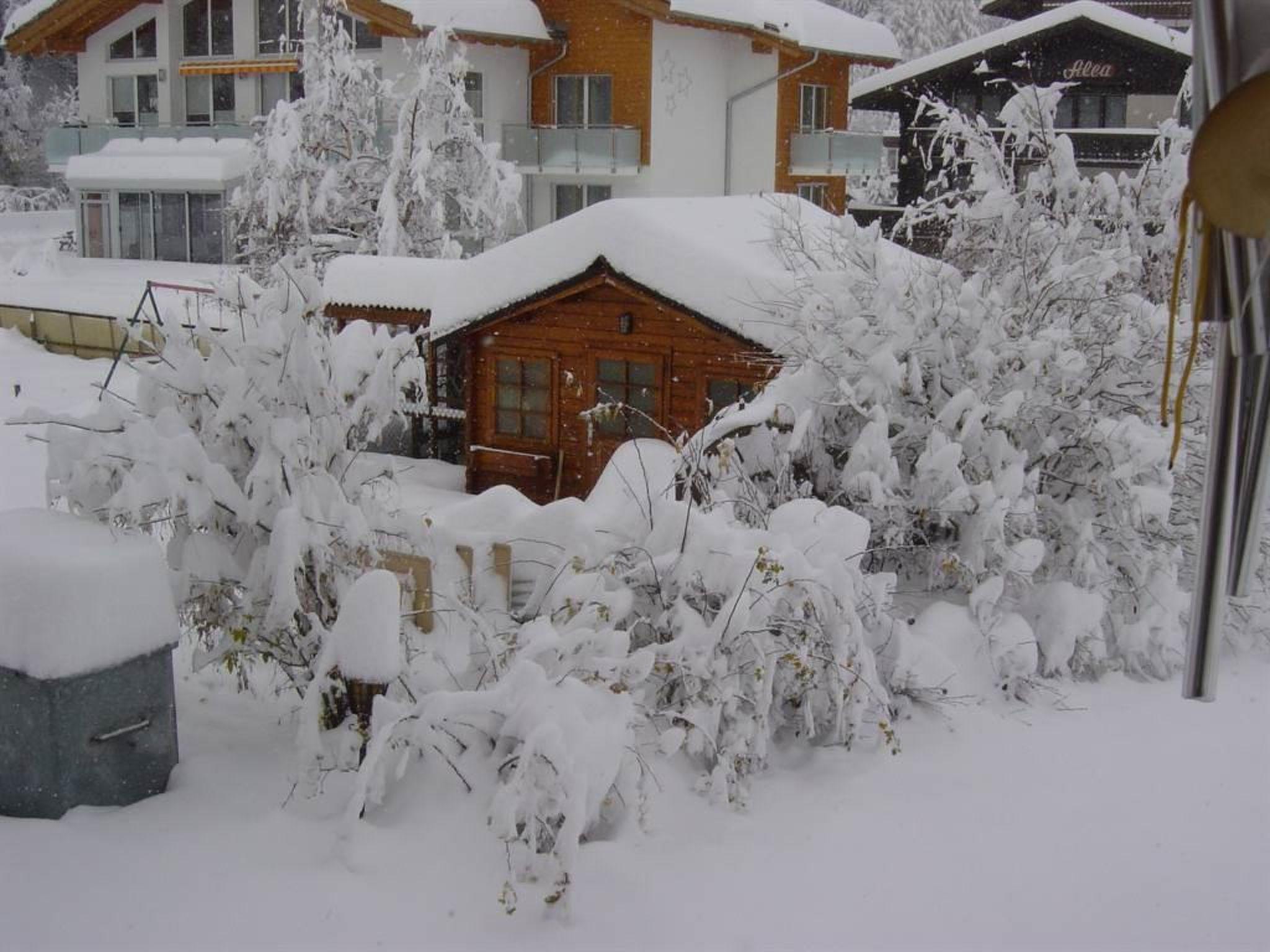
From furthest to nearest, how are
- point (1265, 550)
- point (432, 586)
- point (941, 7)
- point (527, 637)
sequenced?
point (941, 7)
point (1265, 550)
point (432, 586)
point (527, 637)

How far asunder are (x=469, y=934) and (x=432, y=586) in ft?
7.55

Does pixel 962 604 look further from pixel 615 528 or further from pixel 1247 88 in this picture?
pixel 1247 88

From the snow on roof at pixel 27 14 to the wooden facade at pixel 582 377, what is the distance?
20.7m

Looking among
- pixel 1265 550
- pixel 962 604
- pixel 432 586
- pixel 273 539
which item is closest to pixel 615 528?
pixel 432 586

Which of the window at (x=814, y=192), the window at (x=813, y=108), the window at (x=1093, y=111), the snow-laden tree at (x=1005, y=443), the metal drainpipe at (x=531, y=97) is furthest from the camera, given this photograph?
the window at (x=814, y=192)

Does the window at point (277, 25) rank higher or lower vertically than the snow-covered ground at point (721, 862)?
higher

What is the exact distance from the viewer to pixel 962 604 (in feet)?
26.3

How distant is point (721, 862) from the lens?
5.21 m

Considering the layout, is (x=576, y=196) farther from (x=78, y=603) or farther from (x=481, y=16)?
(x=78, y=603)

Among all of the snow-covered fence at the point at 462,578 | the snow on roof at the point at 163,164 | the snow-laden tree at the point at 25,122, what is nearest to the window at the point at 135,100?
the snow on roof at the point at 163,164

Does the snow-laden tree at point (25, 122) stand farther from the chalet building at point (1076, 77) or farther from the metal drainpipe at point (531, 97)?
the chalet building at point (1076, 77)

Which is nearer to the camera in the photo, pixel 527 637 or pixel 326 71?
pixel 527 637

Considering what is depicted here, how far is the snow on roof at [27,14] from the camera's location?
30188 mm

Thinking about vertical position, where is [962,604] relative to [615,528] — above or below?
below
